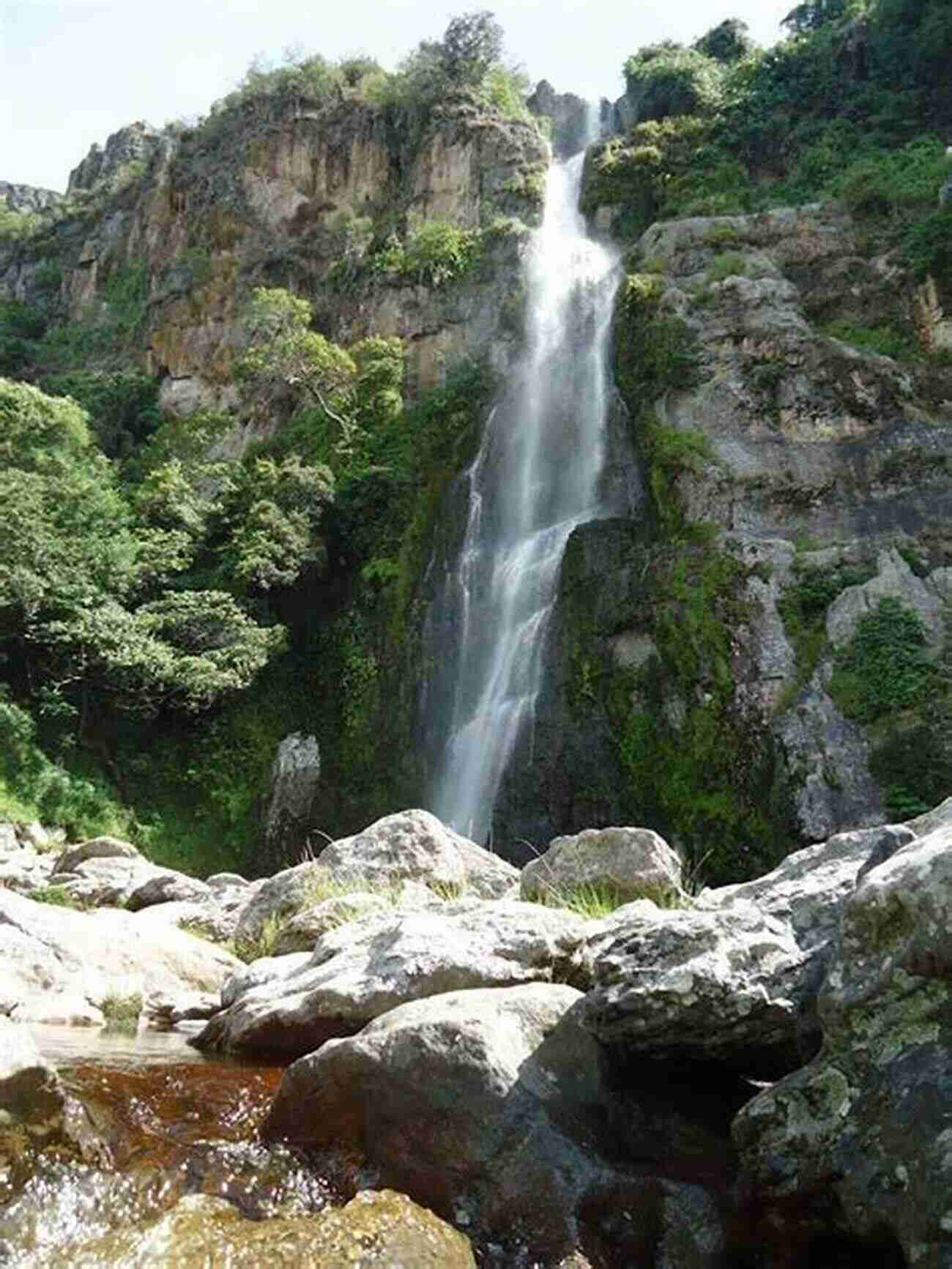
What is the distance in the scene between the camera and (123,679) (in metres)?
21.7

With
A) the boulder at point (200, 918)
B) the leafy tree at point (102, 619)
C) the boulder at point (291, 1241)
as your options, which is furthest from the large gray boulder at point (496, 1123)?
the leafy tree at point (102, 619)

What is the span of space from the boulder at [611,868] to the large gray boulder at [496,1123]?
270 centimetres

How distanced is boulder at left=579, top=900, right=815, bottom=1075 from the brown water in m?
1.39

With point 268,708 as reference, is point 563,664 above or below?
above

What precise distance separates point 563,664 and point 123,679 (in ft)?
29.7

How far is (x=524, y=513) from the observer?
78.3ft

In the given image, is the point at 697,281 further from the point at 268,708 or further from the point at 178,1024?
the point at 178,1024

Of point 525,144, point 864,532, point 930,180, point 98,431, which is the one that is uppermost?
point 525,144

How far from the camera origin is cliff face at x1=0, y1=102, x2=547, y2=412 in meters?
32.4

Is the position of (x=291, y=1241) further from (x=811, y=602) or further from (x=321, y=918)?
(x=811, y=602)

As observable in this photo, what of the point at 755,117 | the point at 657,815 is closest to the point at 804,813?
the point at 657,815

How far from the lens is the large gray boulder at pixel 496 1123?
3863 millimetres

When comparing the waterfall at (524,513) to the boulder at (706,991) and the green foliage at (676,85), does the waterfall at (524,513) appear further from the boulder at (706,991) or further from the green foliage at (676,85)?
the boulder at (706,991)

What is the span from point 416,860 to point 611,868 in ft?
8.23
